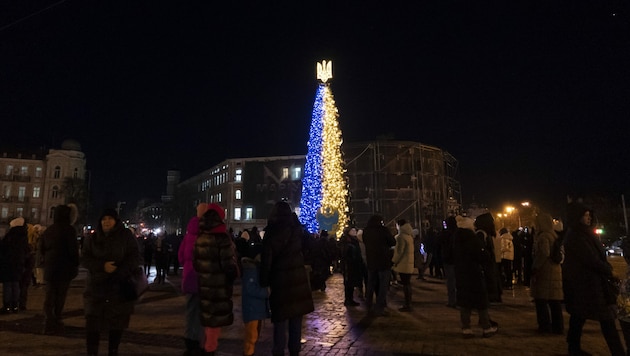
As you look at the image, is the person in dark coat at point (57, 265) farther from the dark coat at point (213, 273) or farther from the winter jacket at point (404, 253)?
the winter jacket at point (404, 253)

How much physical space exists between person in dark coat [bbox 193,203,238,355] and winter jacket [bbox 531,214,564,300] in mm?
5036

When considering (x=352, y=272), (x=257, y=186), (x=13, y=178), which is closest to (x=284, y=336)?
(x=352, y=272)

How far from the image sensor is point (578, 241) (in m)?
5.18

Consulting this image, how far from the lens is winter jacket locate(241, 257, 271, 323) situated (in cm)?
506

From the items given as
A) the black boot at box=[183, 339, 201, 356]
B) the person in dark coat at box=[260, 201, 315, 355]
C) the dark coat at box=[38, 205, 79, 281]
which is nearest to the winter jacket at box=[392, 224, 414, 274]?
the person in dark coat at box=[260, 201, 315, 355]

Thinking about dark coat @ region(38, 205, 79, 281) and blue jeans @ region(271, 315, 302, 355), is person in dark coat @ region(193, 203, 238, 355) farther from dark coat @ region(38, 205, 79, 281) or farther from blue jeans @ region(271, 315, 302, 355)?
dark coat @ region(38, 205, 79, 281)

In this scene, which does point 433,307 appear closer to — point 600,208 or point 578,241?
point 578,241

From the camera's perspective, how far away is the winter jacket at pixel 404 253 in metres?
9.23

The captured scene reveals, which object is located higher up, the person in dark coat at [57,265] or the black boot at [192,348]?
the person in dark coat at [57,265]

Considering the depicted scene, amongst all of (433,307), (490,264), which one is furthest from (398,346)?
(433,307)

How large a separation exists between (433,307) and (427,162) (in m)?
39.1

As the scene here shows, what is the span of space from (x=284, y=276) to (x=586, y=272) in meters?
3.54

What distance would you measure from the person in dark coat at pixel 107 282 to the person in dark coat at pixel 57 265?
1.95 meters

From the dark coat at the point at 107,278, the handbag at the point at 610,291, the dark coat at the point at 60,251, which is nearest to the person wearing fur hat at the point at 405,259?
the handbag at the point at 610,291
